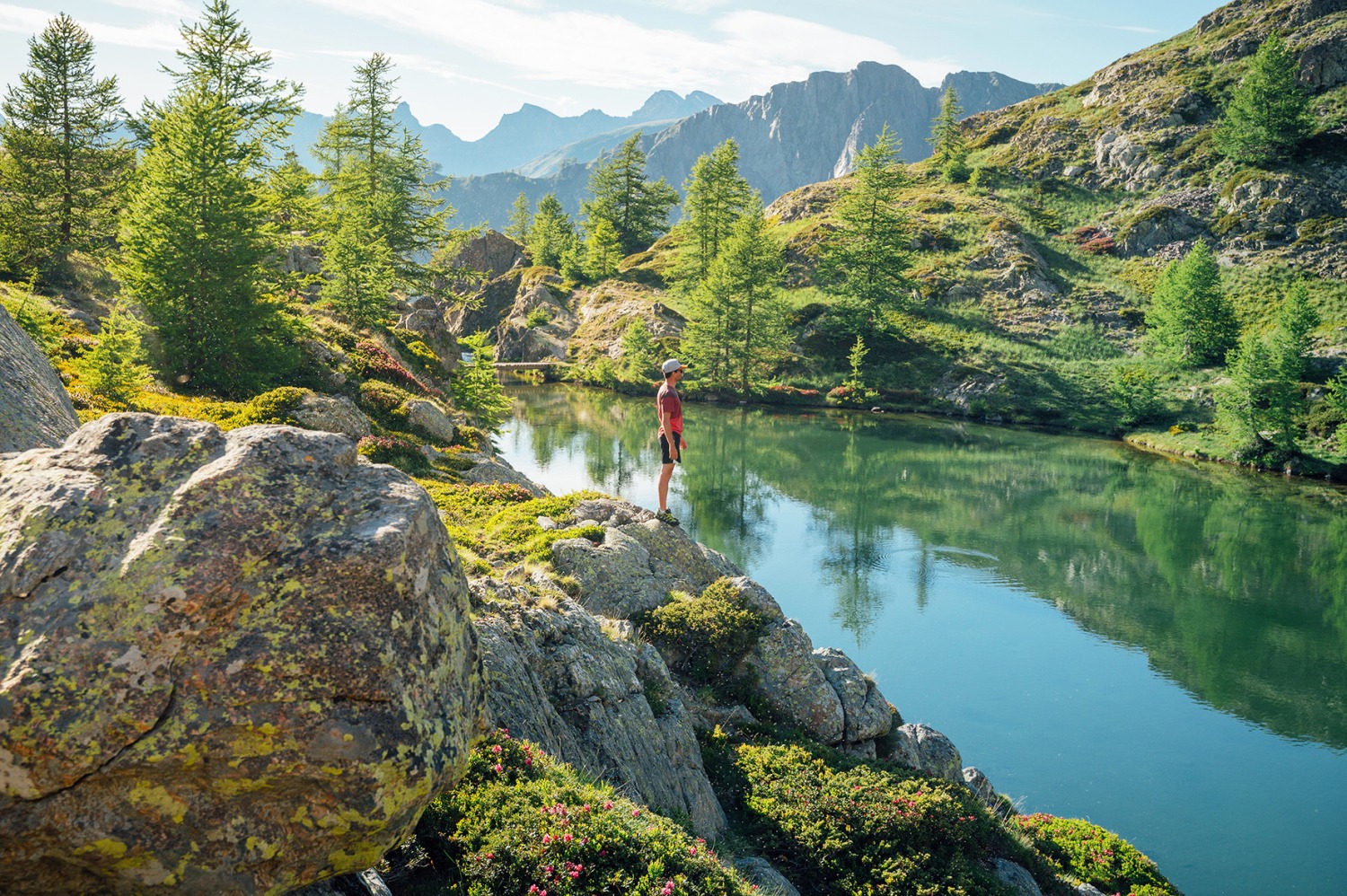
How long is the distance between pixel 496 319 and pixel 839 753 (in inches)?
3464

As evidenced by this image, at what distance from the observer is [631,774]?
9.43 meters

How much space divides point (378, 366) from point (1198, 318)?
202ft

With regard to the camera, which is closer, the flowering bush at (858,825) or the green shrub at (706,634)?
the flowering bush at (858,825)

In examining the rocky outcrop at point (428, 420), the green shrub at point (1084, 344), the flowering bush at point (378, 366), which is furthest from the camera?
the green shrub at point (1084, 344)

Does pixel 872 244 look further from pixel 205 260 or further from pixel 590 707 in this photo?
pixel 590 707

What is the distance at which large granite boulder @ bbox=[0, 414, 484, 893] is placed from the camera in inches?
166

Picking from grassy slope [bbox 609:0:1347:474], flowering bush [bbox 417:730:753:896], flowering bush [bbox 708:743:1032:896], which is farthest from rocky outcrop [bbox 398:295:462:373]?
grassy slope [bbox 609:0:1347:474]

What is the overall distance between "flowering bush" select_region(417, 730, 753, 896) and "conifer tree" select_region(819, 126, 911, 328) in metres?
70.1

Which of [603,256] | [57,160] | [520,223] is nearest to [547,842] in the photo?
[57,160]

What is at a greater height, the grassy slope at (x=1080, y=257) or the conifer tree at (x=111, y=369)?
the grassy slope at (x=1080, y=257)

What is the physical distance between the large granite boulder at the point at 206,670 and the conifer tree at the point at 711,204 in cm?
7765

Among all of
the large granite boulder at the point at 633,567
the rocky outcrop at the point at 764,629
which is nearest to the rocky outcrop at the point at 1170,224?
the large granite boulder at the point at 633,567

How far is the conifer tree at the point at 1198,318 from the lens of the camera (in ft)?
201

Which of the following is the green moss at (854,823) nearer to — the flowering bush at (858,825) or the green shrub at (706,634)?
the flowering bush at (858,825)
